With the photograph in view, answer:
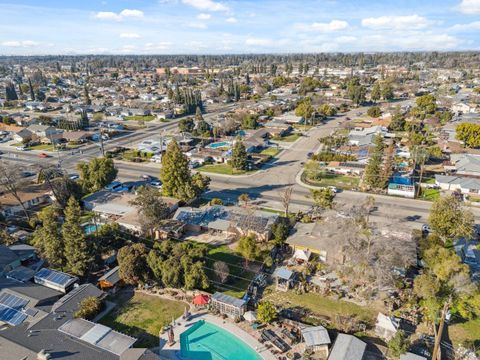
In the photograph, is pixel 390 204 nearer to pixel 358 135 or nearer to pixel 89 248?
pixel 358 135

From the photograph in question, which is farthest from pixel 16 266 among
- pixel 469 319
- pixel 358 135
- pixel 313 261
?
pixel 358 135

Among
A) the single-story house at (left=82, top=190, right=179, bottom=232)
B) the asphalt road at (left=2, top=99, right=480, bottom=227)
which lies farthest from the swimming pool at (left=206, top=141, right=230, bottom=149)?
the single-story house at (left=82, top=190, right=179, bottom=232)

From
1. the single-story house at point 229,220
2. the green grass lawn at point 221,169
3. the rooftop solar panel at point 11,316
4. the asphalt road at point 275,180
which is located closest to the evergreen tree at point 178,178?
the single-story house at point 229,220

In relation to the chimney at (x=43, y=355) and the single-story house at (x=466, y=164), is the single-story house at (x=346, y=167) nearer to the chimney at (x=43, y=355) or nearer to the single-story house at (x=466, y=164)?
the single-story house at (x=466, y=164)

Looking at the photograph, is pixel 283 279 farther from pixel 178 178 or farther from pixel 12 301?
pixel 12 301

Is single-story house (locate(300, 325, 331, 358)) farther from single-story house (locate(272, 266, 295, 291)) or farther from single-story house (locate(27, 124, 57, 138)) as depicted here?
single-story house (locate(27, 124, 57, 138))

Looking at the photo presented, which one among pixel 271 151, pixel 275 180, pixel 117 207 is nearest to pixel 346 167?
pixel 275 180
